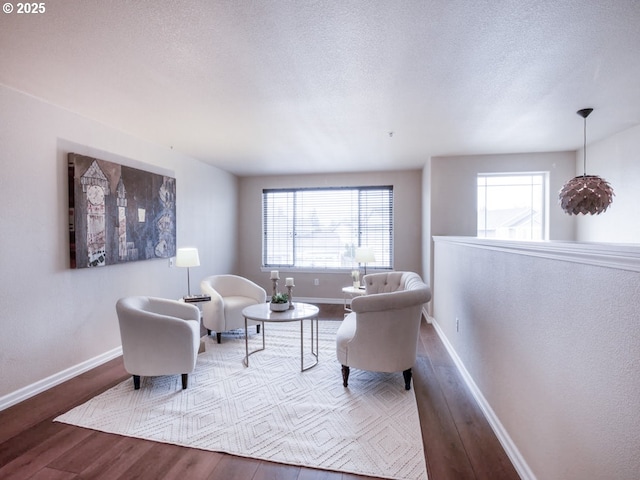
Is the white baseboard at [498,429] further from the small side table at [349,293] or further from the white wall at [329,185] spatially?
the white wall at [329,185]

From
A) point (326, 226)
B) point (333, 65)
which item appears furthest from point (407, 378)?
point (326, 226)

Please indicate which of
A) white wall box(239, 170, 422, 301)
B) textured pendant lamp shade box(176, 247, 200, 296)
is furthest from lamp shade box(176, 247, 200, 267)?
white wall box(239, 170, 422, 301)

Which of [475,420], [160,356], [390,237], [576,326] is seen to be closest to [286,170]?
[390,237]

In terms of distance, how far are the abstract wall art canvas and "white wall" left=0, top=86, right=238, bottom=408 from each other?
0.09m

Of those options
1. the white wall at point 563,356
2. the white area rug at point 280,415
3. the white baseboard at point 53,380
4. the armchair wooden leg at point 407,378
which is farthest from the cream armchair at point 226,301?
the white wall at point 563,356

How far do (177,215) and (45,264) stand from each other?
179 centimetres

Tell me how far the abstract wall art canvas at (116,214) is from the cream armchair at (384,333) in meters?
2.55

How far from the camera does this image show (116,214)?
3316mm

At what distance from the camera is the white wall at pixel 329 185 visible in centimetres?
565

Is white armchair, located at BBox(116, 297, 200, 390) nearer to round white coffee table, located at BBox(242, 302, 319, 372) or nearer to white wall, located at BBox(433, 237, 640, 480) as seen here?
round white coffee table, located at BBox(242, 302, 319, 372)

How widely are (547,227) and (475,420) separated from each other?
3.41 metres

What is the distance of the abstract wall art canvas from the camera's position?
9.54ft

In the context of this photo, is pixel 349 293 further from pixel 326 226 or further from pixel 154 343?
pixel 154 343

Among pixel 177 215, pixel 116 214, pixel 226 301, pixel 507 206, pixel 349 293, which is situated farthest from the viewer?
pixel 349 293
